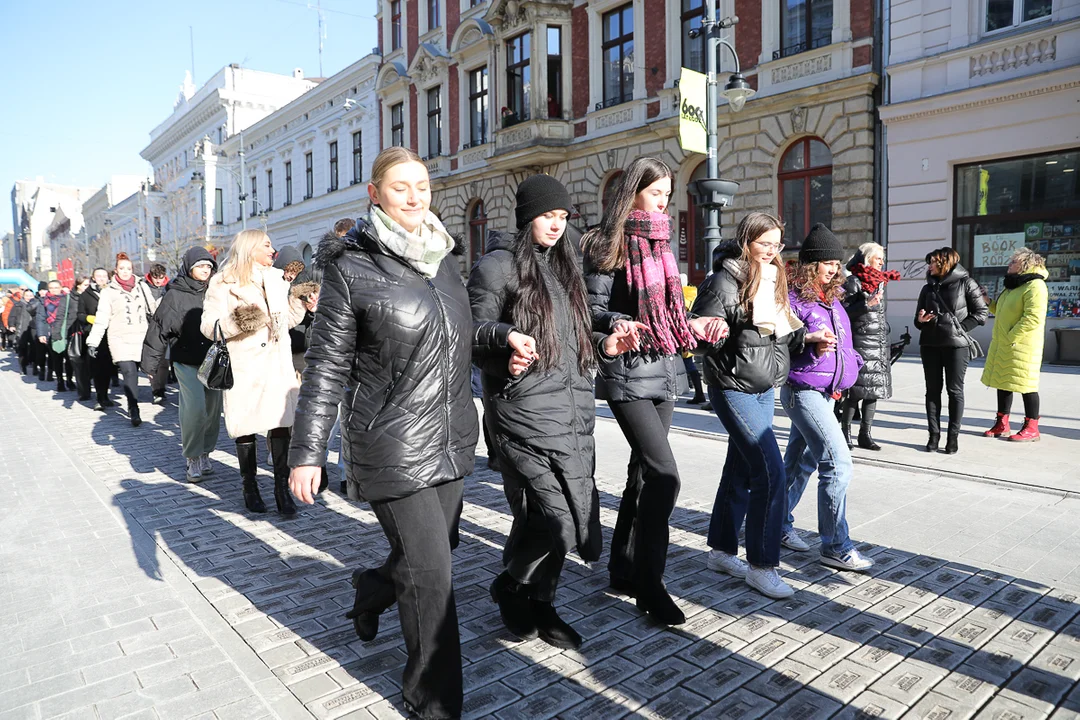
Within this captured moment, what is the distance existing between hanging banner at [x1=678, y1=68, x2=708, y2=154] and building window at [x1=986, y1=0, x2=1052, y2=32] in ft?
19.5

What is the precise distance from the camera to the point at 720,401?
375 centimetres

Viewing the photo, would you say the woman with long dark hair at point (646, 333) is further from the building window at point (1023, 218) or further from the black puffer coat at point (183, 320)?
the building window at point (1023, 218)

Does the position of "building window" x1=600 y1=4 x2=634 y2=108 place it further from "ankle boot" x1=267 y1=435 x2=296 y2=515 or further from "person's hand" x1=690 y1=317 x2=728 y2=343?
"person's hand" x1=690 y1=317 x2=728 y2=343

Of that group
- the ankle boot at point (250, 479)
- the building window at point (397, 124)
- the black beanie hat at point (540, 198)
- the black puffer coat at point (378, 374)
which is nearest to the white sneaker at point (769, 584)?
the black puffer coat at point (378, 374)

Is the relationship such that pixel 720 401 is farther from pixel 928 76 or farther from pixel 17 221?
pixel 17 221

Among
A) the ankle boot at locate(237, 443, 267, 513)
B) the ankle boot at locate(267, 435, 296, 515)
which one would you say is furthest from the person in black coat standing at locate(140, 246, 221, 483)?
the ankle boot at locate(267, 435, 296, 515)

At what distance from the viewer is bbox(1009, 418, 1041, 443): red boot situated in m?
7.21

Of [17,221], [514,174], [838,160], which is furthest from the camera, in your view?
[17,221]

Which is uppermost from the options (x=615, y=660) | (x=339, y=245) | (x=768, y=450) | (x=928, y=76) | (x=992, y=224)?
(x=928, y=76)

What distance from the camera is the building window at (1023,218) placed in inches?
532

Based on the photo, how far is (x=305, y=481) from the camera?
2602 mm

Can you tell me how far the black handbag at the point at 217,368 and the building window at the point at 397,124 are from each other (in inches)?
1049

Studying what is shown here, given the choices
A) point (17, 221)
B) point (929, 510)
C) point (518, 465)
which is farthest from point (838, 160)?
point (17, 221)

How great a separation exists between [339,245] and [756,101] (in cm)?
1622
